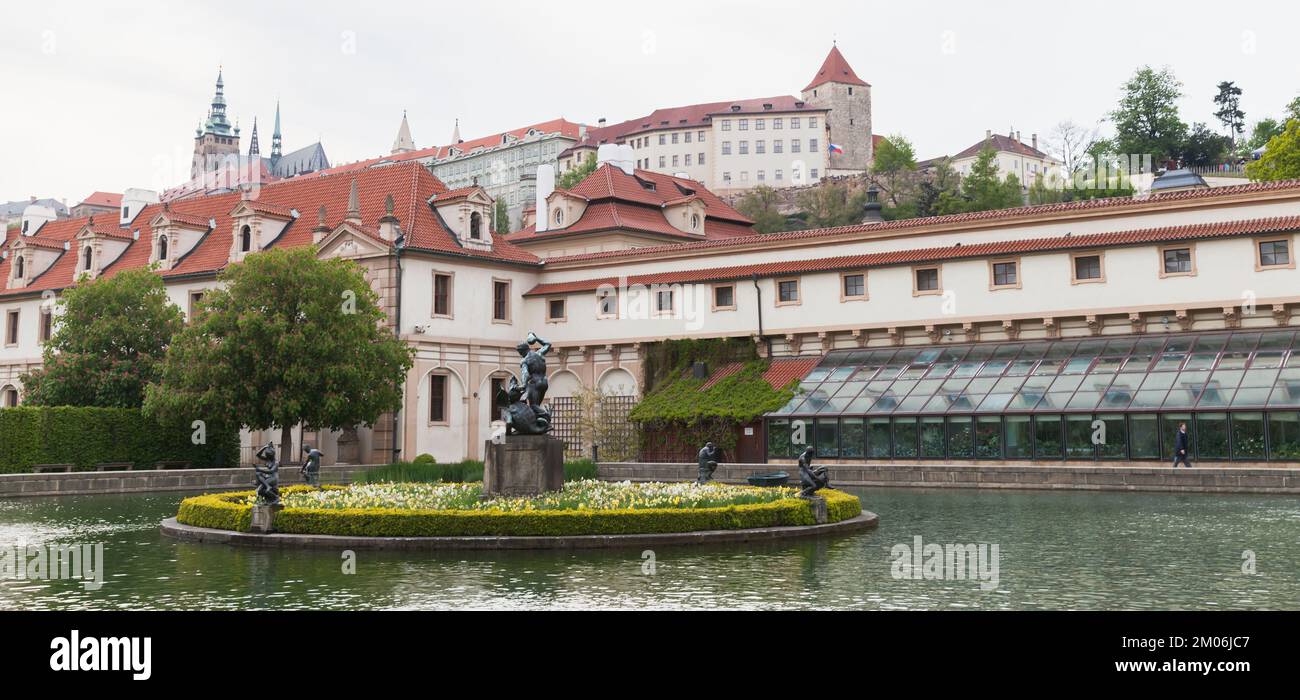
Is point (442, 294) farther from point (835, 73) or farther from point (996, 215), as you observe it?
point (835, 73)

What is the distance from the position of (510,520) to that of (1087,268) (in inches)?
1122

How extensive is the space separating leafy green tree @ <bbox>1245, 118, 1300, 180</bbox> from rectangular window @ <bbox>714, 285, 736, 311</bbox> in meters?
37.6

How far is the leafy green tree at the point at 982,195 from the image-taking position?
92.1 meters

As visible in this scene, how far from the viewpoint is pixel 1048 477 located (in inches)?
1318

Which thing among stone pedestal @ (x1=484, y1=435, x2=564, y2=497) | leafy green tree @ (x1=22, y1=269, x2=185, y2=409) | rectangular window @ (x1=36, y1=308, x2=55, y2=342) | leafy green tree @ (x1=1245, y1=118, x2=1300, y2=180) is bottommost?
stone pedestal @ (x1=484, y1=435, x2=564, y2=497)

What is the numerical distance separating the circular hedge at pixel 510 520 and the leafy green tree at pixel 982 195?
7354 centimetres

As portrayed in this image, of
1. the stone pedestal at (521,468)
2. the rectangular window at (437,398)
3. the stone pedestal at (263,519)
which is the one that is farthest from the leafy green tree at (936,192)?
the stone pedestal at (263,519)

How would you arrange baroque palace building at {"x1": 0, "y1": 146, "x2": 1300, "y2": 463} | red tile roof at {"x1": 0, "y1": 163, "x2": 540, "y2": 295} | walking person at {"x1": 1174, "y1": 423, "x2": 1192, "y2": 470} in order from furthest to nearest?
red tile roof at {"x1": 0, "y1": 163, "x2": 540, "y2": 295}
baroque palace building at {"x1": 0, "y1": 146, "x2": 1300, "y2": 463}
walking person at {"x1": 1174, "y1": 423, "x2": 1192, "y2": 470}

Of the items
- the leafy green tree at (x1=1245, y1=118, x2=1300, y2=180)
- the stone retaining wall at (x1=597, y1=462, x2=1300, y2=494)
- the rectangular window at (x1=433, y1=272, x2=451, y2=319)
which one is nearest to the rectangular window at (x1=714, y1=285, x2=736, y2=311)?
the stone retaining wall at (x1=597, y1=462, x2=1300, y2=494)

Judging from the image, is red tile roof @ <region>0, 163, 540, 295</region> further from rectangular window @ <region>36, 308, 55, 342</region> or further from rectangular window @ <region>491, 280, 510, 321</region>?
rectangular window @ <region>36, 308, 55, 342</region>

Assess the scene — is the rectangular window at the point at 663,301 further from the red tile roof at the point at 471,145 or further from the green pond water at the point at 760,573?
the red tile roof at the point at 471,145

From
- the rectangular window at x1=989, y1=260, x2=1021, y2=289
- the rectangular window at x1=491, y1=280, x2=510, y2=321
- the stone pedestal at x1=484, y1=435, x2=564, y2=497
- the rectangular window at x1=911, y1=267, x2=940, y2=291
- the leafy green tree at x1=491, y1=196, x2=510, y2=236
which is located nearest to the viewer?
Result: the stone pedestal at x1=484, y1=435, x2=564, y2=497

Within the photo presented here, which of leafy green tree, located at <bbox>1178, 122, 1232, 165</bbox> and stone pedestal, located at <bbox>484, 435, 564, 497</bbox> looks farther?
leafy green tree, located at <bbox>1178, 122, 1232, 165</bbox>

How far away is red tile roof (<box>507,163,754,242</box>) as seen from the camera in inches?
2419
